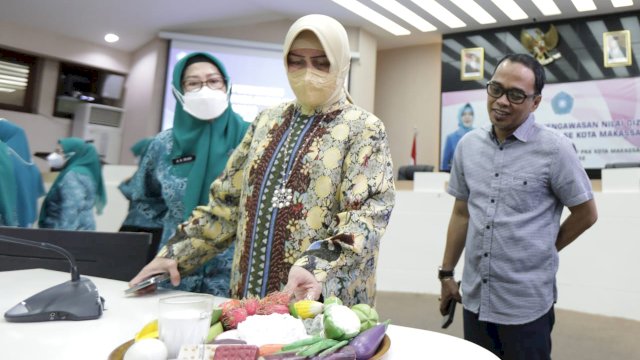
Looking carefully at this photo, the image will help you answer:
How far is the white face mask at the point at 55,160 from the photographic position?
7.95ft

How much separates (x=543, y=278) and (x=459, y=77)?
5.49 metres

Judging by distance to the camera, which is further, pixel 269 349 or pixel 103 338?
pixel 103 338

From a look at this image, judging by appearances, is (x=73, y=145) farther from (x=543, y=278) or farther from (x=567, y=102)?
(x=567, y=102)

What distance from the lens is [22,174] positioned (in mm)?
2051

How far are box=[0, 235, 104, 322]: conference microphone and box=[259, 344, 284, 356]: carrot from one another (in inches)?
15.7

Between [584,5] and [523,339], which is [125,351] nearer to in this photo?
[523,339]

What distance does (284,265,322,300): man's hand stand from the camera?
0.77 meters

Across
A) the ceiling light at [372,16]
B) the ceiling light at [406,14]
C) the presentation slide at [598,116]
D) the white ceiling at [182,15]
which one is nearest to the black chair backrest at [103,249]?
the white ceiling at [182,15]

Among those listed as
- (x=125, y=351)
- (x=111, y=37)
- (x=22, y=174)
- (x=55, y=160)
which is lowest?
(x=125, y=351)

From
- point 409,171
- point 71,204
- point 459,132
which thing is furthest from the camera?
point 459,132

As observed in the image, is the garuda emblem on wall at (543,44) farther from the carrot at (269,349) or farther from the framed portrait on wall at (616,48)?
the carrot at (269,349)

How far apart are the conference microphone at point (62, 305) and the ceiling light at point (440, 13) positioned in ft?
18.1

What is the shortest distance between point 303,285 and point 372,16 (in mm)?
5660

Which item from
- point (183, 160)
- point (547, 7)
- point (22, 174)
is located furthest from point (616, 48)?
point (22, 174)
